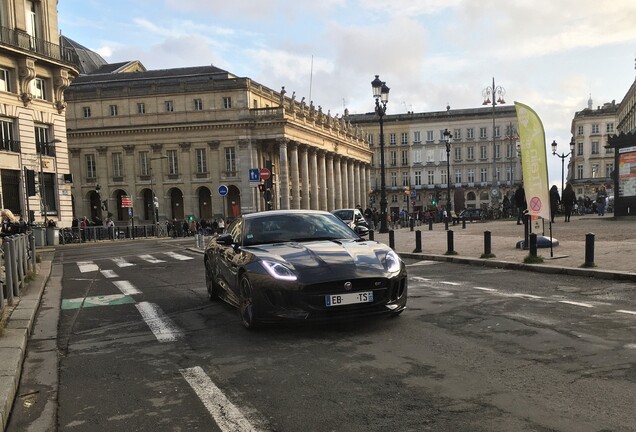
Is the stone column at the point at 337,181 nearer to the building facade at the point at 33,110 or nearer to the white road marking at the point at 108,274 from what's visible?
the building facade at the point at 33,110

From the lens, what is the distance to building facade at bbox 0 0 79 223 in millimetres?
35375

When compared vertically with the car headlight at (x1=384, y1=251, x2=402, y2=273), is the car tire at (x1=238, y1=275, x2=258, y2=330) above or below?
below

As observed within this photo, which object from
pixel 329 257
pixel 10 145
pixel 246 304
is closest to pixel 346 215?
pixel 246 304

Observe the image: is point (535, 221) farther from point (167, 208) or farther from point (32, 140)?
point (167, 208)

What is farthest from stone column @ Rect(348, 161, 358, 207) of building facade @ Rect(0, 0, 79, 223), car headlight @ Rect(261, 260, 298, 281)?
car headlight @ Rect(261, 260, 298, 281)

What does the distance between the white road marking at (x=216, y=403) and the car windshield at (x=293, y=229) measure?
8.63ft

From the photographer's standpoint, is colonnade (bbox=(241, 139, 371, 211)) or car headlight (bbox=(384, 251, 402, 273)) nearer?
car headlight (bbox=(384, 251, 402, 273))

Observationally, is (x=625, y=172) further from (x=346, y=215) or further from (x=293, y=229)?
(x=293, y=229)

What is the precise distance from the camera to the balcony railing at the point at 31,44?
3491cm

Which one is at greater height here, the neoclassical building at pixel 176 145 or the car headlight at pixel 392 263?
the neoclassical building at pixel 176 145

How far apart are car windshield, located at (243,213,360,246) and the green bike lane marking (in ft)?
10.9

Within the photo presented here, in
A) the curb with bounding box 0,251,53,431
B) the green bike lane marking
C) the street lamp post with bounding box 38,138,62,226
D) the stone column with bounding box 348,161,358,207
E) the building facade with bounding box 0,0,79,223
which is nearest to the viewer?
the curb with bounding box 0,251,53,431

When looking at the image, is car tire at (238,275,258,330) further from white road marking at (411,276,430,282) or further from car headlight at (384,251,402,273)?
white road marking at (411,276,430,282)

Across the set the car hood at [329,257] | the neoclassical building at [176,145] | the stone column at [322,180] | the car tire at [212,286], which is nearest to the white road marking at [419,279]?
the car hood at [329,257]
